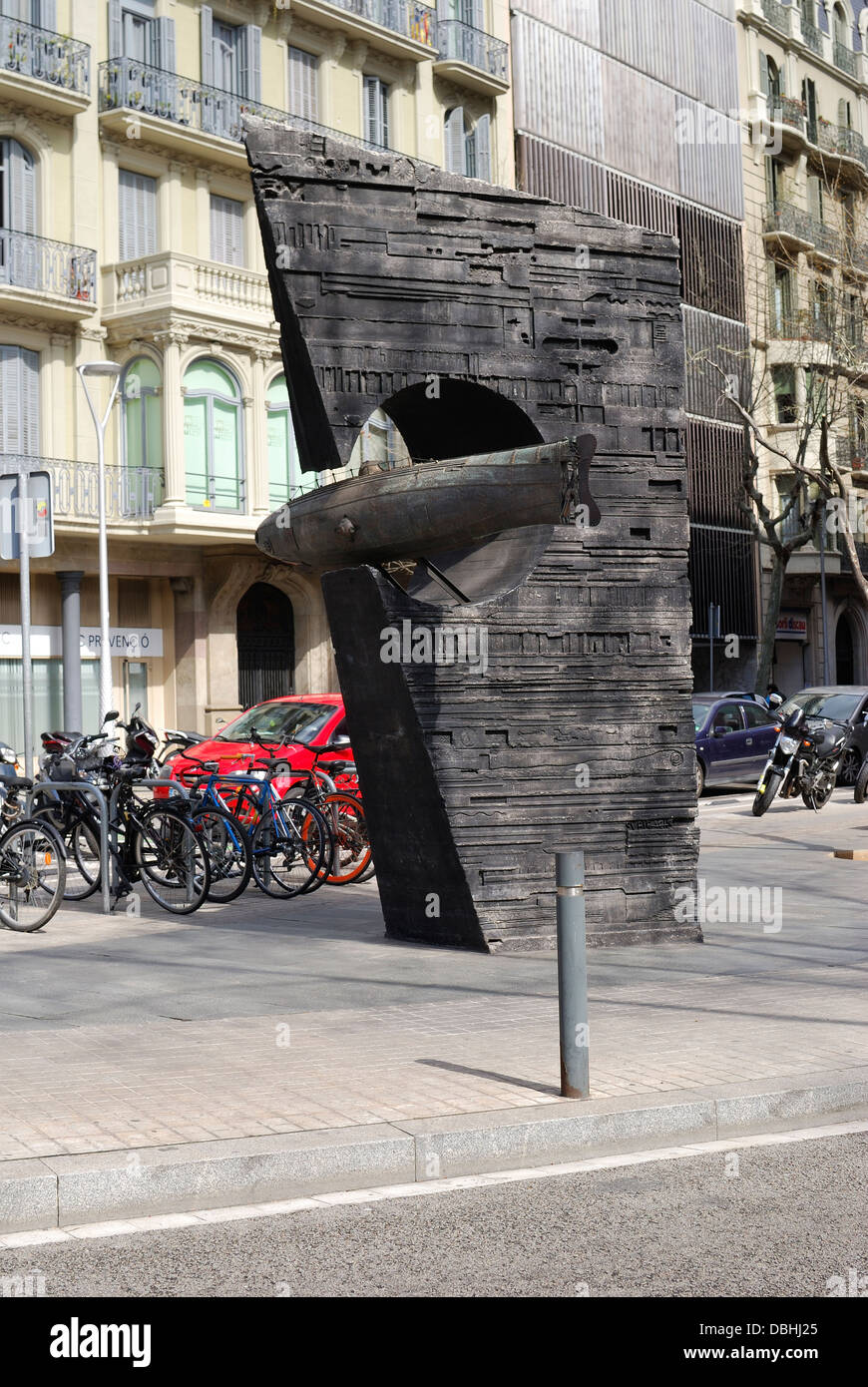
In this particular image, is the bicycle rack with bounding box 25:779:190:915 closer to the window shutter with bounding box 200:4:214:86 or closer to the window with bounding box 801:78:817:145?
the window shutter with bounding box 200:4:214:86

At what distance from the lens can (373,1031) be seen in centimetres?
788

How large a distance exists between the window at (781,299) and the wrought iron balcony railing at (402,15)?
45.6 feet

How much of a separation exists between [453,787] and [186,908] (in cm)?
327

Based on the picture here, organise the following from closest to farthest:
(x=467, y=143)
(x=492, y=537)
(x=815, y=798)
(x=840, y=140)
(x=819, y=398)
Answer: (x=492, y=537) → (x=815, y=798) → (x=467, y=143) → (x=819, y=398) → (x=840, y=140)

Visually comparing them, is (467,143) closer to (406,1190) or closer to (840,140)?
(840,140)

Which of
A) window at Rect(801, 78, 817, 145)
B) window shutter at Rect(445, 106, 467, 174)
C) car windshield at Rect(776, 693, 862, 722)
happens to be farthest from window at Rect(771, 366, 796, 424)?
car windshield at Rect(776, 693, 862, 722)

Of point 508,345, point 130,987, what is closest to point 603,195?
point 508,345

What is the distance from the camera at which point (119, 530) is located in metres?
30.1

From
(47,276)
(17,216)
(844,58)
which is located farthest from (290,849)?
(844,58)

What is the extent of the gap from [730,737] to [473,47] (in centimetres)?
1936

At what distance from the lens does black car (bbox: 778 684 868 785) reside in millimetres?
26688

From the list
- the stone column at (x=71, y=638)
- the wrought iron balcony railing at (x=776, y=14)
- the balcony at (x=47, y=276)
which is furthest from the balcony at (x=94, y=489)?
the wrought iron balcony railing at (x=776, y=14)

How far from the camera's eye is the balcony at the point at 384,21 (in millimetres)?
33750

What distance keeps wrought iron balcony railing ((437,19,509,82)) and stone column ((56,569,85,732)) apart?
15.3 metres
